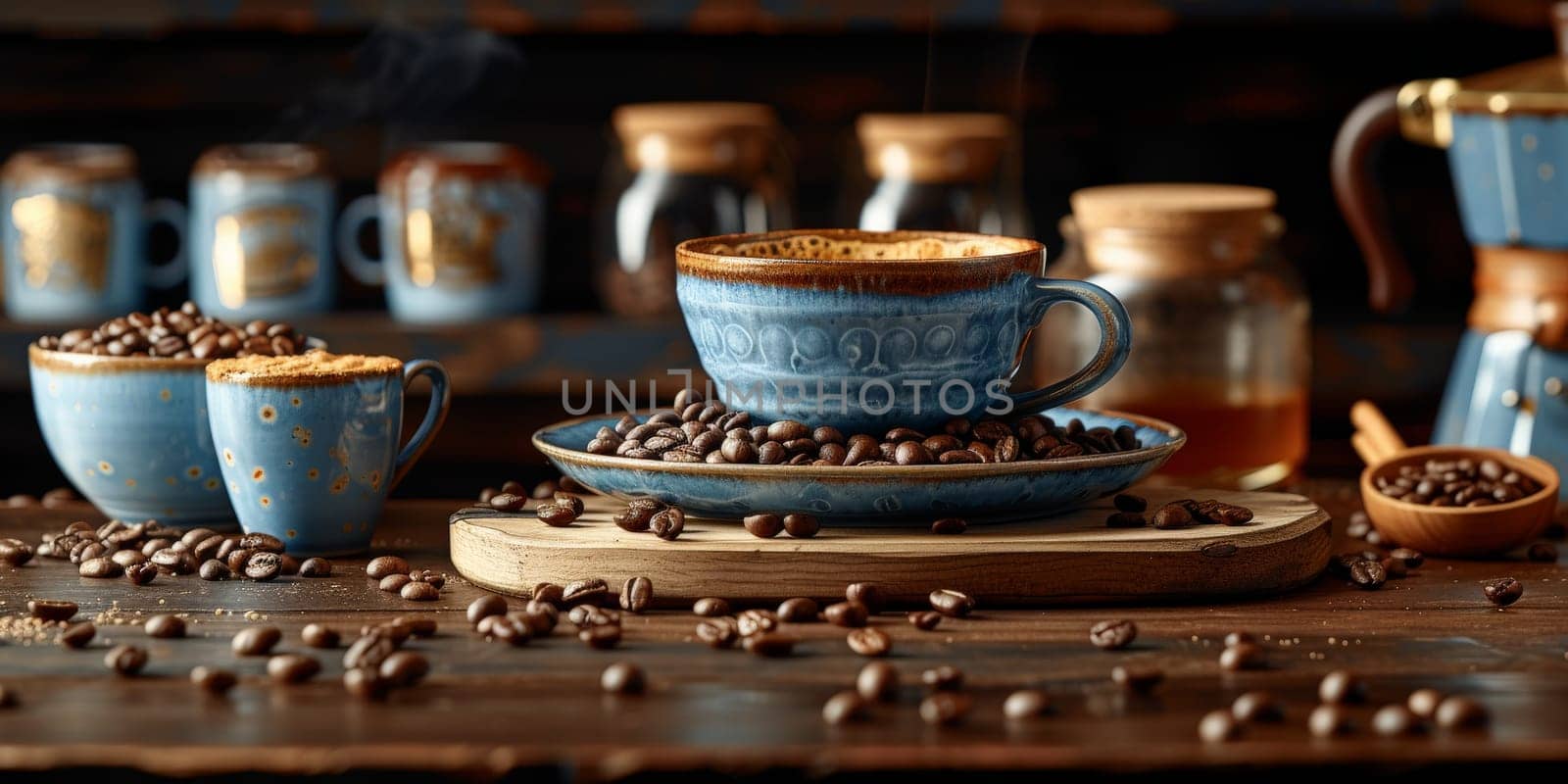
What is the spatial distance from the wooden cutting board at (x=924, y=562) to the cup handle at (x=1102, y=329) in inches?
4.8

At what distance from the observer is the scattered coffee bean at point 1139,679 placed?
0.92 meters

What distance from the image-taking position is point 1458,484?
1283mm

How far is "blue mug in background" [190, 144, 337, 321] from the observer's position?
2.52 metres

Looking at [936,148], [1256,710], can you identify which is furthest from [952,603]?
[936,148]

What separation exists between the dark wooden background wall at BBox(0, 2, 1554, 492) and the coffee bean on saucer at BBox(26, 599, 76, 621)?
170 centimetres

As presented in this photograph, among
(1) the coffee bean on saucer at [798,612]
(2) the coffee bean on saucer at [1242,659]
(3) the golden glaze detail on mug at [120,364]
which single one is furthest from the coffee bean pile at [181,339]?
(2) the coffee bean on saucer at [1242,659]

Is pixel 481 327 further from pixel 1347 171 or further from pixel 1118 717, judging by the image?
pixel 1118 717

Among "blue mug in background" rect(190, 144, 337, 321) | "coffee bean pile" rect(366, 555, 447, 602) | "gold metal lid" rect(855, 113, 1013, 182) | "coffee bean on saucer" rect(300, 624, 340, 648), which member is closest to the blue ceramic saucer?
"coffee bean pile" rect(366, 555, 447, 602)

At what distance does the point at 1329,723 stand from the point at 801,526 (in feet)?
1.23

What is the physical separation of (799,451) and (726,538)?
3.1 inches

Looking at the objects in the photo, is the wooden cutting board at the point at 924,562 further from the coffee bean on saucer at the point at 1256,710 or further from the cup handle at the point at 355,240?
the cup handle at the point at 355,240

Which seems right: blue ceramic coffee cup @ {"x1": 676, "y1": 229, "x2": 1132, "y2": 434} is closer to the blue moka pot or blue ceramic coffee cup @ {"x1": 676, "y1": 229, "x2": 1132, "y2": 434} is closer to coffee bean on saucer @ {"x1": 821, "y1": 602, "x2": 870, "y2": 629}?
coffee bean on saucer @ {"x1": 821, "y1": 602, "x2": 870, "y2": 629}

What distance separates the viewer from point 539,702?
0.90m

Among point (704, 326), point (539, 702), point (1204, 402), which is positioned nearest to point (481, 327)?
point (1204, 402)
